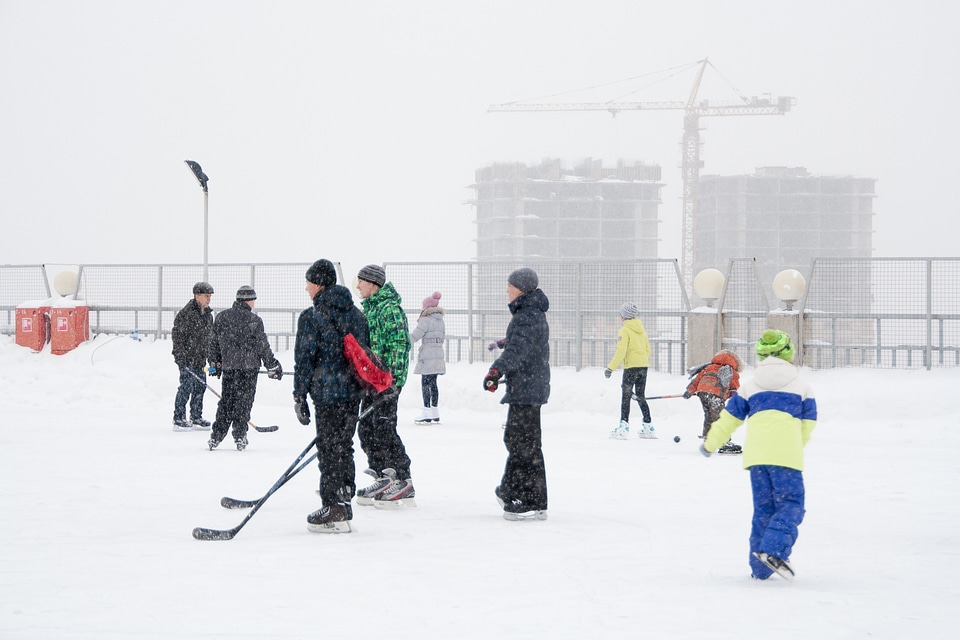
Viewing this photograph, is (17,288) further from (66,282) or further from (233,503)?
(233,503)

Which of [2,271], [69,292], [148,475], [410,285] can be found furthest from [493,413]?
[2,271]

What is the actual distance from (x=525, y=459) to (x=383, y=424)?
1.23 meters

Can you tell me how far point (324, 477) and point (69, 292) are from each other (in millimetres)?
18570

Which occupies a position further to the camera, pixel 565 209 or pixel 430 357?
pixel 565 209

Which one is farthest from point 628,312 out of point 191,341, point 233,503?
point 233,503

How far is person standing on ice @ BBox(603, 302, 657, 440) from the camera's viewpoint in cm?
1425

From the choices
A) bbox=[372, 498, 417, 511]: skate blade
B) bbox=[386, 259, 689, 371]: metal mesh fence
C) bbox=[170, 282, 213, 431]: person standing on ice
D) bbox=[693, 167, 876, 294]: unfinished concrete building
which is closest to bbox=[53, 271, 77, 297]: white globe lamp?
bbox=[386, 259, 689, 371]: metal mesh fence

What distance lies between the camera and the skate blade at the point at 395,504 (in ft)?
28.2

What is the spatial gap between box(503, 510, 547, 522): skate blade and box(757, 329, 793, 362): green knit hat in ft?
7.71

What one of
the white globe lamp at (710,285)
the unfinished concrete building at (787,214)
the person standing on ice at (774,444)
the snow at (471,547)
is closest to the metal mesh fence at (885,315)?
the white globe lamp at (710,285)

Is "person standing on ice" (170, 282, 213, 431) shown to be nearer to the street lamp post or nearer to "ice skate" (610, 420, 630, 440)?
"ice skate" (610, 420, 630, 440)

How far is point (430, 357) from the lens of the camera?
15.9 metres

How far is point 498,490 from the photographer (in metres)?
8.20

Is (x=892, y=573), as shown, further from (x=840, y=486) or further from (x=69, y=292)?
(x=69, y=292)
